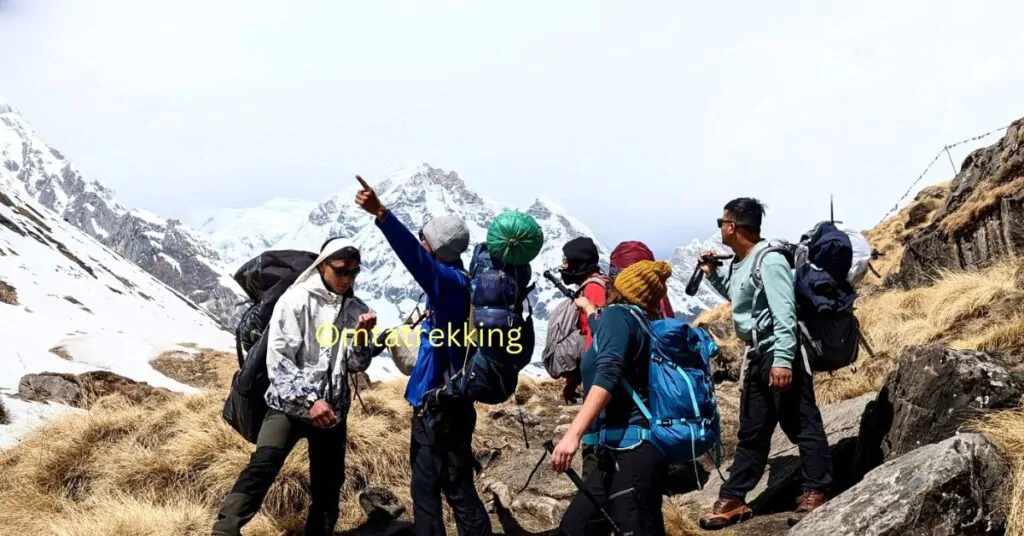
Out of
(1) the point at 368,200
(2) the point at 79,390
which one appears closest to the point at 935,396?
(1) the point at 368,200

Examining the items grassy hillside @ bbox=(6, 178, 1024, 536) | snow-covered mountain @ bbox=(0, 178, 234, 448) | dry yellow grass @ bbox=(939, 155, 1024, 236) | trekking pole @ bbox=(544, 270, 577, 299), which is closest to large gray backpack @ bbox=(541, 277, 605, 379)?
trekking pole @ bbox=(544, 270, 577, 299)

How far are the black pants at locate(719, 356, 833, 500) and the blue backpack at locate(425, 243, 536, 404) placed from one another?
1636mm

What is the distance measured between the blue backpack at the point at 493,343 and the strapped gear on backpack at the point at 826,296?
167cm

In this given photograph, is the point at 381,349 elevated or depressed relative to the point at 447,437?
elevated

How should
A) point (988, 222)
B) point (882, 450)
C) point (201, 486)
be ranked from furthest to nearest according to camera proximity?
point (988, 222), point (201, 486), point (882, 450)

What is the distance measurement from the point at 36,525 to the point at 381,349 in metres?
3.52

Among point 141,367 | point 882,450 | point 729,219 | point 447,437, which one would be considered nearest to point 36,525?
point 447,437

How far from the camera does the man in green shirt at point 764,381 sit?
4418 mm

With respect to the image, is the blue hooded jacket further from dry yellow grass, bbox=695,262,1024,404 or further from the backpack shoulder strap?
dry yellow grass, bbox=695,262,1024,404

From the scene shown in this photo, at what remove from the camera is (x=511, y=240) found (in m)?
4.16

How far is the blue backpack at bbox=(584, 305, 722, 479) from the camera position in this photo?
→ 333cm

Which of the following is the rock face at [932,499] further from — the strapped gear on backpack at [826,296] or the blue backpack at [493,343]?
the blue backpack at [493,343]

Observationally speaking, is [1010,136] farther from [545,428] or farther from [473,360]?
[473,360]

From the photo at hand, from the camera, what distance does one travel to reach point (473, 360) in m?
4.00
